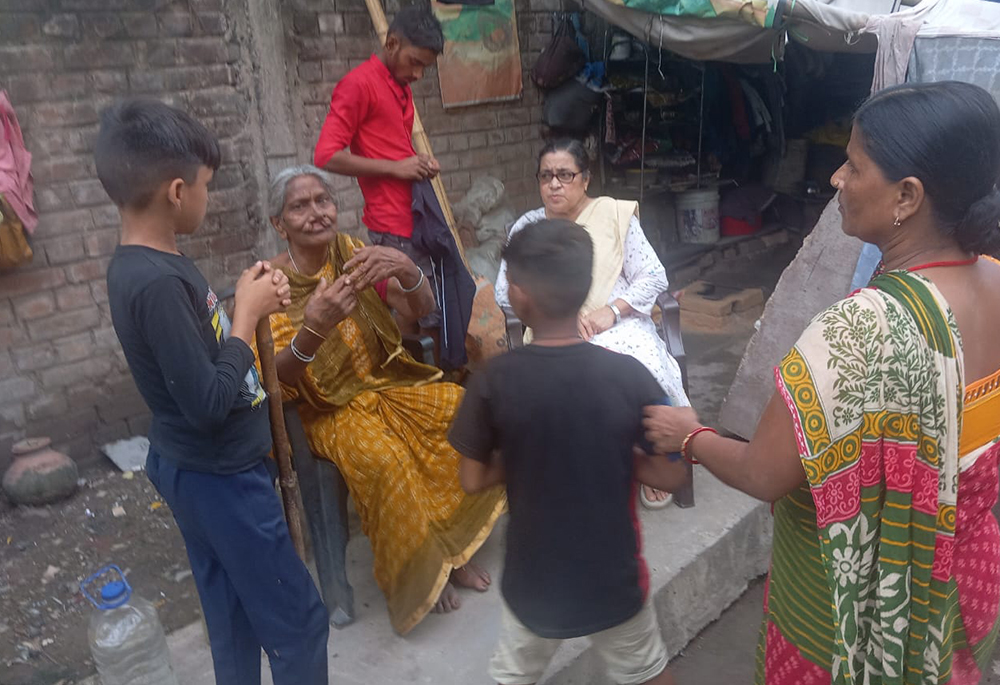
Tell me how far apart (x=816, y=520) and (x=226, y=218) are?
3516 mm

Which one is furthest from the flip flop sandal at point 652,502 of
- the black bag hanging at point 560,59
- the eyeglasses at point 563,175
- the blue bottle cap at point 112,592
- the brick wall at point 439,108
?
the black bag hanging at point 560,59

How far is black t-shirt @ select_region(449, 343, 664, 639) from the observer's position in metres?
1.61

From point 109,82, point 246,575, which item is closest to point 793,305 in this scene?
point 246,575

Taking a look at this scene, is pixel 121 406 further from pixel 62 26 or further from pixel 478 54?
pixel 478 54

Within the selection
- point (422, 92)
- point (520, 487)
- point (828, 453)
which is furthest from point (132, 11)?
point (828, 453)

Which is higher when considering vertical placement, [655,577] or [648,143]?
[648,143]

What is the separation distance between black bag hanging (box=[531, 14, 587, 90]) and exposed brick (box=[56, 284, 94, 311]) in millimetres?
3513

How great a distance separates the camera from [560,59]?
5906mm

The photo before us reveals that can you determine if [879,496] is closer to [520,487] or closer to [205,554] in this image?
[520,487]

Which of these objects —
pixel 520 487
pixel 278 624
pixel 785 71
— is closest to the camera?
pixel 520 487

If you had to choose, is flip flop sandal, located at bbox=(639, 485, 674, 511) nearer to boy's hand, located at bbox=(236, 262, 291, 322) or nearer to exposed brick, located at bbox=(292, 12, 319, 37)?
boy's hand, located at bbox=(236, 262, 291, 322)

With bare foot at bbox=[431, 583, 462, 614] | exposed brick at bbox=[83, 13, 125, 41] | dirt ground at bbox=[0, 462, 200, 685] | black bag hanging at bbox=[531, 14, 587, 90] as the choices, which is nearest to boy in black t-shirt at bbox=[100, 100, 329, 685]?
bare foot at bbox=[431, 583, 462, 614]

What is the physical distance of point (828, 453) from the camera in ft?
4.59

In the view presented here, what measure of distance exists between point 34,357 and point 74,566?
102 cm
